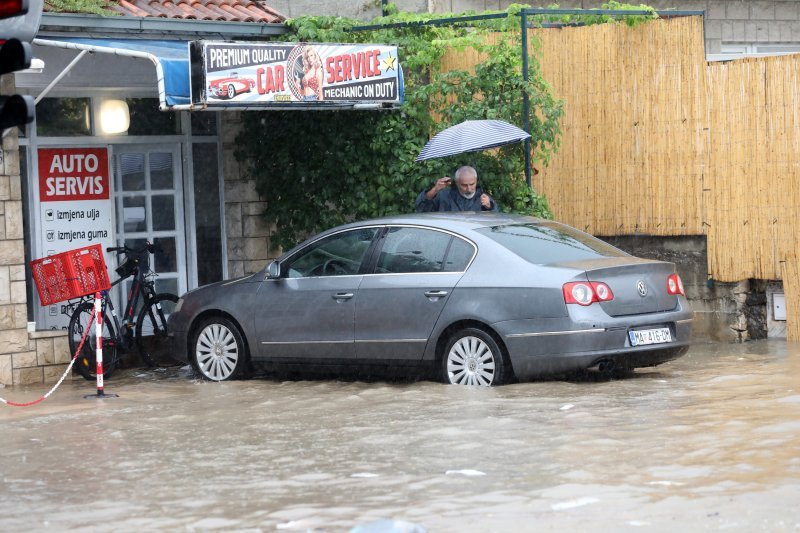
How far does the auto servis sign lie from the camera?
12.7 metres

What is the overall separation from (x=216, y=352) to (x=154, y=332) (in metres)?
2.13

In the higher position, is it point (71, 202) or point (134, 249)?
point (71, 202)

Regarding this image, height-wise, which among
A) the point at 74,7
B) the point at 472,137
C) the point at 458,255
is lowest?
the point at 458,255

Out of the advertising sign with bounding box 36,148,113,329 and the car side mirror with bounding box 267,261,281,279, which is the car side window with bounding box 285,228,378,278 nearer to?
the car side mirror with bounding box 267,261,281,279

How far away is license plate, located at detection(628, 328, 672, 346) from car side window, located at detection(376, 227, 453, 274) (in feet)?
5.65

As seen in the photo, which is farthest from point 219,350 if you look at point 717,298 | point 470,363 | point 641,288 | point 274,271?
point 717,298

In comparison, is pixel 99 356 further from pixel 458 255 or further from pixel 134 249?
pixel 458 255

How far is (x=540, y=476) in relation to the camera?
7582mm

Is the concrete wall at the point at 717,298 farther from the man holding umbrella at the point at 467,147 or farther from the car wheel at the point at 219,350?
the car wheel at the point at 219,350

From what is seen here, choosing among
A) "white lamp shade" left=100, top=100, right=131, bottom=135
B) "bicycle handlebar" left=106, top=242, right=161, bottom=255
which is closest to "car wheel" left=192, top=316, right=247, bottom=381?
"bicycle handlebar" left=106, top=242, right=161, bottom=255

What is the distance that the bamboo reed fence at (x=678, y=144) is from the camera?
13.5 meters

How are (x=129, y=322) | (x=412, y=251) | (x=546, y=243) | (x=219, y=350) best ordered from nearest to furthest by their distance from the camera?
1. (x=546, y=243)
2. (x=412, y=251)
3. (x=219, y=350)
4. (x=129, y=322)

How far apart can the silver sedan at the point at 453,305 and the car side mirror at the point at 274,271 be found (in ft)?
0.04

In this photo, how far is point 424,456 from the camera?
8352mm
